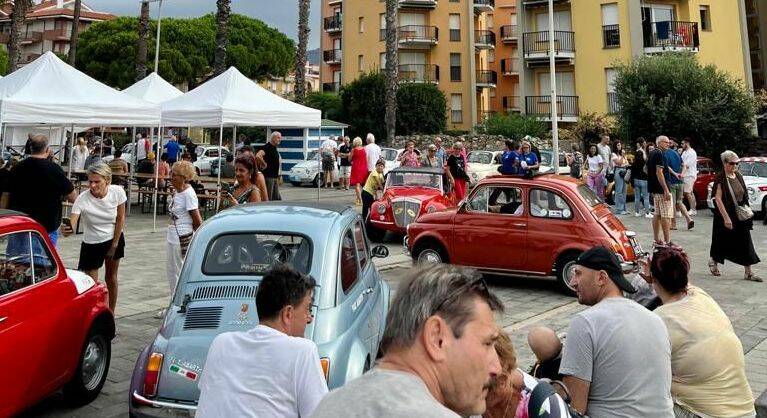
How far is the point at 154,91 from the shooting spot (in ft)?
69.1

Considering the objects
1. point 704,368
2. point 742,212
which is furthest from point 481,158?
point 704,368

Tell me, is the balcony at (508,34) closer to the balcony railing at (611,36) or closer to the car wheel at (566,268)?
the balcony railing at (611,36)

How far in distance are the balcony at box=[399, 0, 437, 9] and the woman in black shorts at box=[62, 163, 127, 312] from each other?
1796 inches

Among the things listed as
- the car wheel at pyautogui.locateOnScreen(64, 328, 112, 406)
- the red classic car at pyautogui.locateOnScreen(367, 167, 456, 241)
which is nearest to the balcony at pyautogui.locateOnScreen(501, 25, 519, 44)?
the red classic car at pyautogui.locateOnScreen(367, 167, 456, 241)

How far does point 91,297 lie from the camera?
5500 mm

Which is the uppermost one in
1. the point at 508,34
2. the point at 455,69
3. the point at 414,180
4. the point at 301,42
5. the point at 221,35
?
the point at 508,34

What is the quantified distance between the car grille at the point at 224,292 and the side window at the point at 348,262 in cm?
72

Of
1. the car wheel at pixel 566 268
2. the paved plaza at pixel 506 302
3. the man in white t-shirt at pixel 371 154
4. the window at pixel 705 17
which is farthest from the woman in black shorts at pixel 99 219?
the window at pixel 705 17

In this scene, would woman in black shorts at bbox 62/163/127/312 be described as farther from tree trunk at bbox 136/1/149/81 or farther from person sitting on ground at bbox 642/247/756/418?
tree trunk at bbox 136/1/149/81

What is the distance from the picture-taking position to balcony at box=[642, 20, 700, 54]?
37.1m

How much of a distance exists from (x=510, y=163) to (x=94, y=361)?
11.0 meters

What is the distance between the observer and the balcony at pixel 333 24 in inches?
2380

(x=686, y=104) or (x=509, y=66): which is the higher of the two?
(x=509, y=66)

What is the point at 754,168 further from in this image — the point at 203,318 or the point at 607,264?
the point at 203,318
